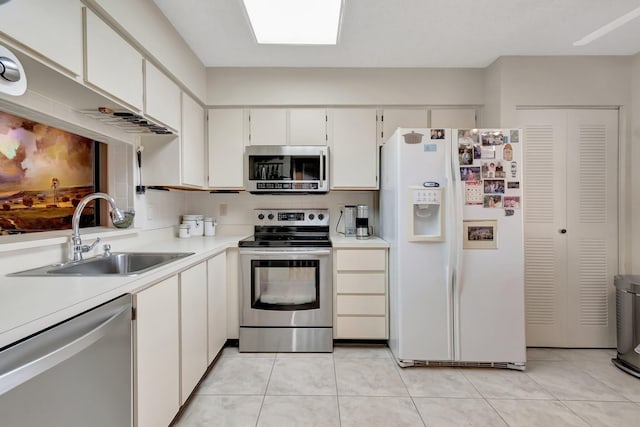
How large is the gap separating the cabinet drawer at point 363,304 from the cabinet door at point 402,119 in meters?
1.41

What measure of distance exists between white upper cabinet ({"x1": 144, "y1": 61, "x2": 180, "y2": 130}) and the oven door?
3.67 feet

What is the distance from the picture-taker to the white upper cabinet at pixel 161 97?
6.09ft

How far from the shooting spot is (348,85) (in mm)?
2799

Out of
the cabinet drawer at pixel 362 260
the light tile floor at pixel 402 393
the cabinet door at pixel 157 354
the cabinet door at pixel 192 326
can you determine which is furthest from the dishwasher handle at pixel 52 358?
the cabinet drawer at pixel 362 260

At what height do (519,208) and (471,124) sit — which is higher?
(471,124)

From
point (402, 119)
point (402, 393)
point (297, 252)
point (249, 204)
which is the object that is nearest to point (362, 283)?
point (297, 252)

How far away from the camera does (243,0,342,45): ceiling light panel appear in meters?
1.80

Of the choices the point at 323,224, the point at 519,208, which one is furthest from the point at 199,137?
the point at 519,208

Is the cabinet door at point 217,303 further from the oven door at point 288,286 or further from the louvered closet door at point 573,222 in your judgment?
the louvered closet door at point 573,222

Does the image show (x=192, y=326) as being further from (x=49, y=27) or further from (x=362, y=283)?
(x=49, y=27)

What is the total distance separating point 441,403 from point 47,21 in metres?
2.62

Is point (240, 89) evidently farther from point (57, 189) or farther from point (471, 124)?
point (471, 124)

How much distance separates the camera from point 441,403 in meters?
1.83

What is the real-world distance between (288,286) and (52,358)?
1718mm
